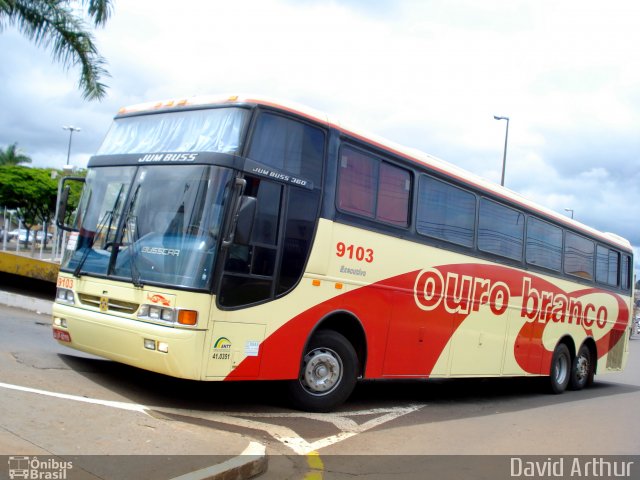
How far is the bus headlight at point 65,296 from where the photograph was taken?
779cm

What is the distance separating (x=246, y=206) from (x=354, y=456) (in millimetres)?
2720

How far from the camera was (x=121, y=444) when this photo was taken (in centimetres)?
551

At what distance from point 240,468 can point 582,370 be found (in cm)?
1133

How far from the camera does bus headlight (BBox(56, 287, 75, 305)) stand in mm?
7789

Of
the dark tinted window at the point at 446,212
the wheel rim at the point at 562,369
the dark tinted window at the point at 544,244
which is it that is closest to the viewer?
the dark tinted window at the point at 446,212

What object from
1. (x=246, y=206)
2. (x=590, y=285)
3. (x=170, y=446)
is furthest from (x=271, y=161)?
(x=590, y=285)

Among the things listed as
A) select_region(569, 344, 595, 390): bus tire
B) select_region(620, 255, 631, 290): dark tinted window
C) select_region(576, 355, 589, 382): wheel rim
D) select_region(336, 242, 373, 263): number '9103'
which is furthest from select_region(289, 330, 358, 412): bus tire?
select_region(620, 255, 631, 290): dark tinted window

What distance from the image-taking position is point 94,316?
7375 mm

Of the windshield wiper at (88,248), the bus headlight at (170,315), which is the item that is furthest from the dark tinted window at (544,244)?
the windshield wiper at (88,248)

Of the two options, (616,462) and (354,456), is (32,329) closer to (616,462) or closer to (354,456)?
(354,456)

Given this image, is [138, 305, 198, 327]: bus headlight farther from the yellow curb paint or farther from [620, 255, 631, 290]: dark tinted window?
[620, 255, 631, 290]: dark tinted window

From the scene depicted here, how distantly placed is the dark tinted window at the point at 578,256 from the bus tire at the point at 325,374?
22.9 ft

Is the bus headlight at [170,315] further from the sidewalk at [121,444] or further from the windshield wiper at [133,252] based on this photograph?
the sidewalk at [121,444]

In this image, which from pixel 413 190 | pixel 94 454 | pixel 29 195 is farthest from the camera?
pixel 29 195
